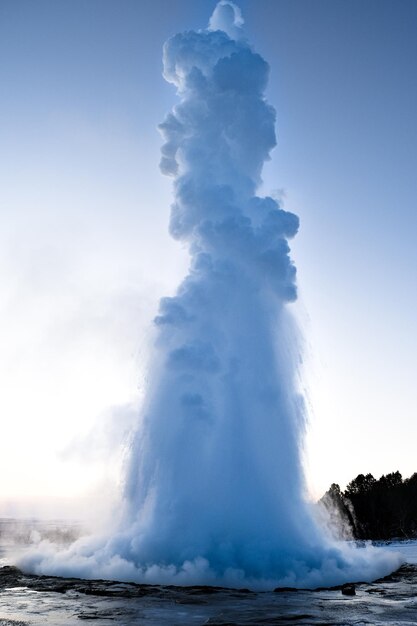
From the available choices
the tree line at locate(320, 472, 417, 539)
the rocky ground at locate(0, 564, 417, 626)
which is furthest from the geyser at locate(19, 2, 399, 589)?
the tree line at locate(320, 472, 417, 539)

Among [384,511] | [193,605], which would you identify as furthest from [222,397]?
[384,511]

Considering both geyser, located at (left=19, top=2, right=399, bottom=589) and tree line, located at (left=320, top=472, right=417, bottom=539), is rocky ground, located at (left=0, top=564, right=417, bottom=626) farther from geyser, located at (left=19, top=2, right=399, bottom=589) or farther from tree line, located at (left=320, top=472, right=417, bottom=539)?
tree line, located at (left=320, top=472, right=417, bottom=539)

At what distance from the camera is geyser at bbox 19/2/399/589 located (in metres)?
27.3

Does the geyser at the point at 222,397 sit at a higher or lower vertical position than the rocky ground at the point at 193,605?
higher

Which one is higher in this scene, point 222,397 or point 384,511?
point 222,397

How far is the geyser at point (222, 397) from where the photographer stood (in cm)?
2730

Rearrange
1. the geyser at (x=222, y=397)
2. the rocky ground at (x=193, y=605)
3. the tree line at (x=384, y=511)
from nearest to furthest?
the rocky ground at (x=193, y=605)
the geyser at (x=222, y=397)
the tree line at (x=384, y=511)

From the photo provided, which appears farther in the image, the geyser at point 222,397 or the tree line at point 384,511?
the tree line at point 384,511

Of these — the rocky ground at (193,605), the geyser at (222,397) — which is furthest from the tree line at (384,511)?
the rocky ground at (193,605)

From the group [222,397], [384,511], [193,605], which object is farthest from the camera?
[384,511]

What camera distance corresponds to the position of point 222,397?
107 feet

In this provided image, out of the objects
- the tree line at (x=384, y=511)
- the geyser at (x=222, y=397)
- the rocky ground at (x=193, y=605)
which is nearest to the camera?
the rocky ground at (x=193, y=605)

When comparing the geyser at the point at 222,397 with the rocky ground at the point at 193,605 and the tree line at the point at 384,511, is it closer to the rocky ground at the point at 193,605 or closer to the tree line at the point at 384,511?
the rocky ground at the point at 193,605

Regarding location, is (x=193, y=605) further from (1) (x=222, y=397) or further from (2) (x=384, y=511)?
(2) (x=384, y=511)
